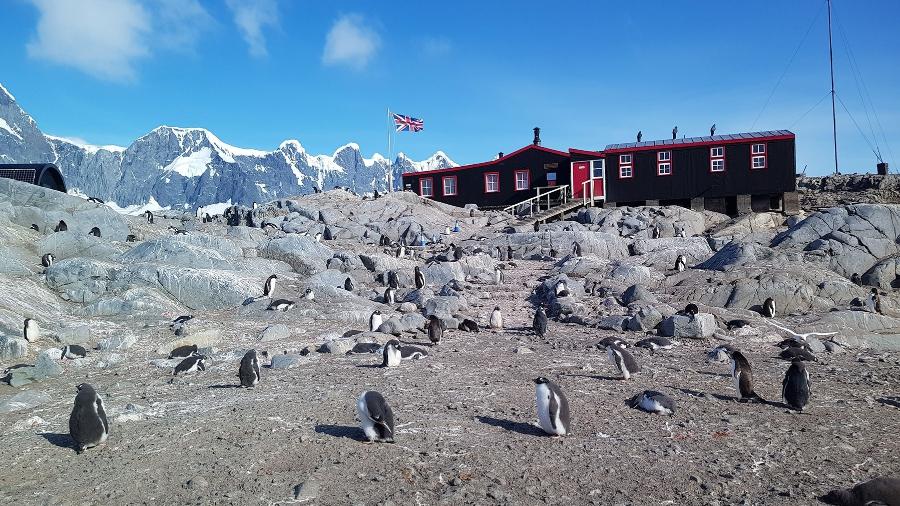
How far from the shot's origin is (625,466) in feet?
18.1

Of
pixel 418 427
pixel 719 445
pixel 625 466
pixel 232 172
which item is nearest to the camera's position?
pixel 625 466

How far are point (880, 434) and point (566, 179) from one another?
3568 centimetres

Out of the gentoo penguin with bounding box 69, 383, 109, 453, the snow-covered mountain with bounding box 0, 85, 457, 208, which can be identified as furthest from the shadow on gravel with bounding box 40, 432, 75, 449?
the snow-covered mountain with bounding box 0, 85, 457, 208

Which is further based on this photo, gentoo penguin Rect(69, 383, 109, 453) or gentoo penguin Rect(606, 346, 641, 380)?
gentoo penguin Rect(606, 346, 641, 380)

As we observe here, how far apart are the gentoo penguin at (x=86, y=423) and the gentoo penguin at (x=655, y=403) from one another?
6.07 m

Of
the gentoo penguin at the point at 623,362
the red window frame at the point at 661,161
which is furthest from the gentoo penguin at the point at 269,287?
the red window frame at the point at 661,161

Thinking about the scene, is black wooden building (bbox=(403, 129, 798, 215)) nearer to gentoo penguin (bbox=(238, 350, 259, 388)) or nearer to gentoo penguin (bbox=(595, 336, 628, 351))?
gentoo penguin (bbox=(595, 336, 628, 351))

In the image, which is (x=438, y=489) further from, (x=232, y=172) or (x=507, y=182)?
(x=232, y=172)

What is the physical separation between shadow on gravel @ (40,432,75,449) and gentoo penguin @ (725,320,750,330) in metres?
11.9

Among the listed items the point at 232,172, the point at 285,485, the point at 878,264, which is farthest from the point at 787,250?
the point at 232,172

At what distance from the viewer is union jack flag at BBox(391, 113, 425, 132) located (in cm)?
4656

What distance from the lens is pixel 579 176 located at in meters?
40.3

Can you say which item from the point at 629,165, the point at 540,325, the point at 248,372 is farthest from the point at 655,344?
the point at 629,165

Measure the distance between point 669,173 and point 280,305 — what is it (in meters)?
31.8
